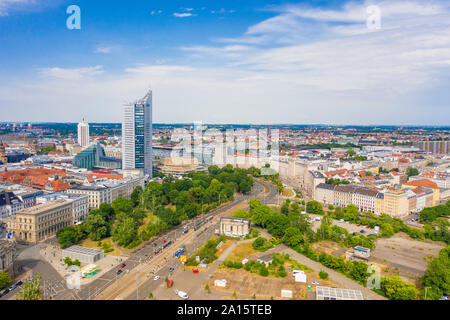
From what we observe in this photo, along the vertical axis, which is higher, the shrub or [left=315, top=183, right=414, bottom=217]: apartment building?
[left=315, top=183, right=414, bottom=217]: apartment building

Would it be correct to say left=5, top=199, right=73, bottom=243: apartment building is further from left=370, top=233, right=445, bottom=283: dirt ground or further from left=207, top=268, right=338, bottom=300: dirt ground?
left=370, top=233, right=445, bottom=283: dirt ground

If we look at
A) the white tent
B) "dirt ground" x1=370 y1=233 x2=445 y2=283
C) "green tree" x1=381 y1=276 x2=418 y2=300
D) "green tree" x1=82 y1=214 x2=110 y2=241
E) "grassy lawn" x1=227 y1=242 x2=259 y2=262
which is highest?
"green tree" x1=82 y1=214 x2=110 y2=241

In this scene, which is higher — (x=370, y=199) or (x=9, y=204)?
(x=9, y=204)

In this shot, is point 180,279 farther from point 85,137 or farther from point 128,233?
point 85,137

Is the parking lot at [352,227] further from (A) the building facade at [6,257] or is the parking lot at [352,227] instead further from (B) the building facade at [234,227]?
A: (A) the building facade at [6,257]

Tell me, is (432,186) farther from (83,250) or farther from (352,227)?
(83,250)

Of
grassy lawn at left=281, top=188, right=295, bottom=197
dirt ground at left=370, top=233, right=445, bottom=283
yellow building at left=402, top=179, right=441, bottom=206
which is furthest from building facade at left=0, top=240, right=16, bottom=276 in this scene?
yellow building at left=402, top=179, right=441, bottom=206

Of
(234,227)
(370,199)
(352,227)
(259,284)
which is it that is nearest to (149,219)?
(234,227)

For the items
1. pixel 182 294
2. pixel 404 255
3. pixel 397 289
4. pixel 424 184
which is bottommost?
pixel 404 255

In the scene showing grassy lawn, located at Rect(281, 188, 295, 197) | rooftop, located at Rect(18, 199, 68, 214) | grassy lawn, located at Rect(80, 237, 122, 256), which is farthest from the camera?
grassy lawn, located at Rect(281, 188, 295, 197)
